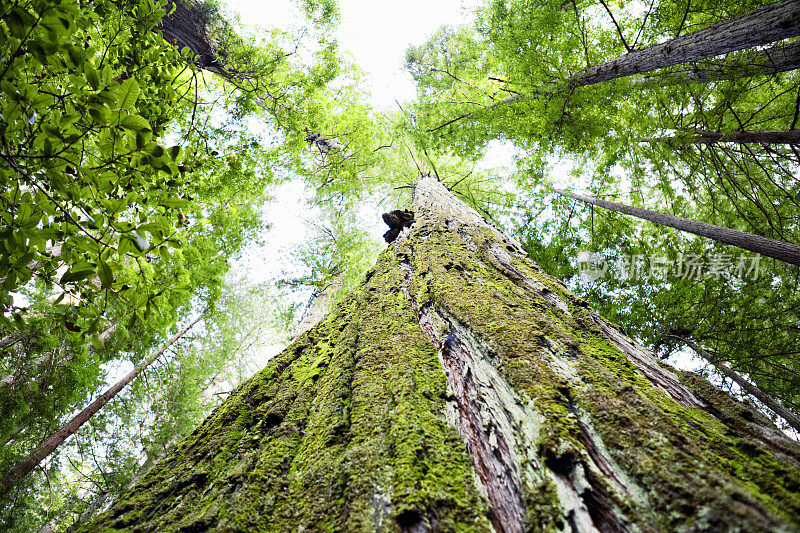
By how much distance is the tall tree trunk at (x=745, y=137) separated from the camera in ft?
14.1

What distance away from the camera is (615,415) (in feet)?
3.15

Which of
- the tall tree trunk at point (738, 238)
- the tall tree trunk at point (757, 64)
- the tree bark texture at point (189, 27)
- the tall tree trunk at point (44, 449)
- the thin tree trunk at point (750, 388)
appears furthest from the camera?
the tree bark texture at point (189, 27)

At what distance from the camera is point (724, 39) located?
10.2 feet

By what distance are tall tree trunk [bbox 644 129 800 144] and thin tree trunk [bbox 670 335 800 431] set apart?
2994 mm

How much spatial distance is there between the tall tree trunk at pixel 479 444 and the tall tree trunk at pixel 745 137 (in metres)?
4.97

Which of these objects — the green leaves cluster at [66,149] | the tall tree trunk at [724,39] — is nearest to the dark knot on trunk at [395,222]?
the green leaves cluster at [66,149]

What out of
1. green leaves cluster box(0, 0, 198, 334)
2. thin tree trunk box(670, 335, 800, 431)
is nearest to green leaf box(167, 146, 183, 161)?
green leaves cluster box(0, 0, 198, 334)

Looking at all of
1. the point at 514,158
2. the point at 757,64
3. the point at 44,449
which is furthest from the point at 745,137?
the point at 44,449

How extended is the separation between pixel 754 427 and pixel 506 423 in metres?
0.72

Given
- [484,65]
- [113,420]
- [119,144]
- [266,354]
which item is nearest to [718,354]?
[484,65]

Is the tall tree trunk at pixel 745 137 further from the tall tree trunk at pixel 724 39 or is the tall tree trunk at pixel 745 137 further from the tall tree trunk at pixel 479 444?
the tall tree trunk at pixel 479 444

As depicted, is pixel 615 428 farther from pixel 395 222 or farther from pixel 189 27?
pixel 189 27

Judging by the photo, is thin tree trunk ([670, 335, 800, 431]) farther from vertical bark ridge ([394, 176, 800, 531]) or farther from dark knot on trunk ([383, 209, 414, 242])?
vertical bark ridge ([394, 176, 800, 531])

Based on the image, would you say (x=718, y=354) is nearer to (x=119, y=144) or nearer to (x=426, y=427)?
(x=426, y=427)
